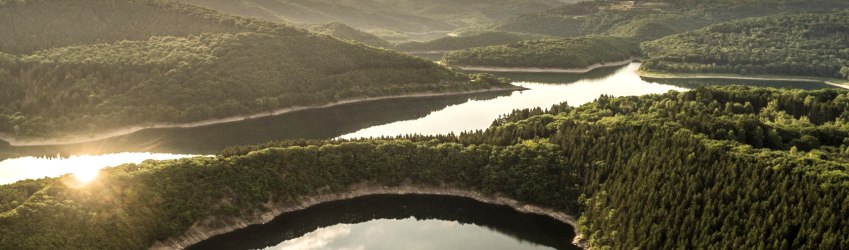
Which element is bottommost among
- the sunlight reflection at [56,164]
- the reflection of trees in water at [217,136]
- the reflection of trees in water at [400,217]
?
the reflection of trees in water at [400,217]

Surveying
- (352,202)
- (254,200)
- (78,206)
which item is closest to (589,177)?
(352,202)

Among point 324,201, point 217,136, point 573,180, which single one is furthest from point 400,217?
point 217,136

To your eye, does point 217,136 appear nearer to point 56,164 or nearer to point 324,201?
point 56,164

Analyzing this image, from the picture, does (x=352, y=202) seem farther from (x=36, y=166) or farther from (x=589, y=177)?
(x=36, y=166)

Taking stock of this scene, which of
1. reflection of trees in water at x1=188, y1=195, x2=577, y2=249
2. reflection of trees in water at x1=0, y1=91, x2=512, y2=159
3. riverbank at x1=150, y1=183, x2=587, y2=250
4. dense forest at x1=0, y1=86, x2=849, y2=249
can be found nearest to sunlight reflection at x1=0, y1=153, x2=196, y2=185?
reflection of trees in water at x1=0, y1=91, x2=512, y2=159

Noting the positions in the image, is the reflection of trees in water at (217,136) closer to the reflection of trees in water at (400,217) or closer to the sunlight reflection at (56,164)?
the sunlight reflection at (56,164)

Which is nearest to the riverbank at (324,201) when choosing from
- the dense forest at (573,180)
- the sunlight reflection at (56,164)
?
the dense forest at (573,180)
